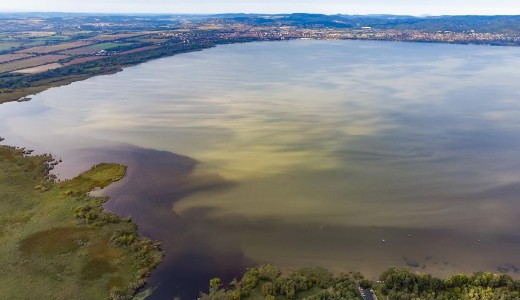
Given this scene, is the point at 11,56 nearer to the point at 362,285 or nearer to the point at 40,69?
the point at 40,69

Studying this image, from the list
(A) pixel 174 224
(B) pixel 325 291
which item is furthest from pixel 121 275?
(B) pixel 325 291

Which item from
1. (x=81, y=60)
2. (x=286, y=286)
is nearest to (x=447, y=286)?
(x=286, y=286)

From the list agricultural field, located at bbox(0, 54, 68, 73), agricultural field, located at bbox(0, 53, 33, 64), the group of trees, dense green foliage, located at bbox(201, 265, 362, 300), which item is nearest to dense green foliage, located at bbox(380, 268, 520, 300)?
the group of trees

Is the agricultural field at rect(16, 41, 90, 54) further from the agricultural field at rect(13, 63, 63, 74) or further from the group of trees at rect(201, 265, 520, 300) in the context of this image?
the group of trees at rect(201, 265, 520, 300)

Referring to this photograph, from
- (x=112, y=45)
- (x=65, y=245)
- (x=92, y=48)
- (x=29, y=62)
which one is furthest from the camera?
(x=112, y=45)

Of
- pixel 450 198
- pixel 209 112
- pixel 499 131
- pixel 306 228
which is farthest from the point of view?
pixel 209 112

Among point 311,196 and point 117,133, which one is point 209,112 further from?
point 311,196
